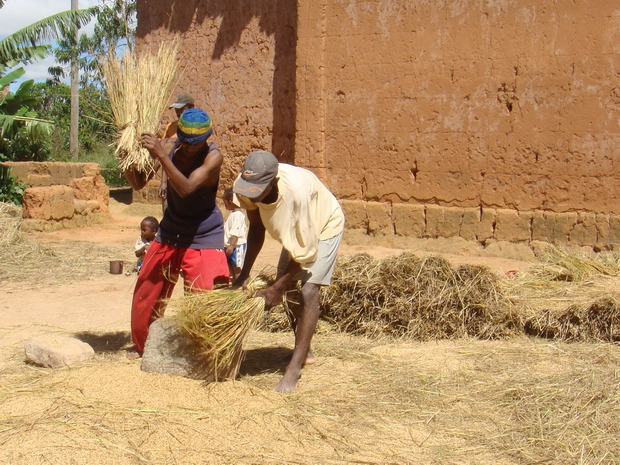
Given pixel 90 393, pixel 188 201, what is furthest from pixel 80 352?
pixel 188 201

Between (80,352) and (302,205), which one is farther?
(80,352)

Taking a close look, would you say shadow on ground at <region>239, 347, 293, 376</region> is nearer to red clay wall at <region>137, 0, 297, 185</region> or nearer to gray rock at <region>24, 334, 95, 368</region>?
gray rock at <region>24, 334, 95, 368</region>

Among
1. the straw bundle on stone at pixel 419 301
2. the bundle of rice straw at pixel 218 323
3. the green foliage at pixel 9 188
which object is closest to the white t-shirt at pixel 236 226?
the straw bundle on stone at pixel 419 301

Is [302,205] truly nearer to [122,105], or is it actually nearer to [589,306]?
[122,105]

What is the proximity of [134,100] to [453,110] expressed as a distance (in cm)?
511

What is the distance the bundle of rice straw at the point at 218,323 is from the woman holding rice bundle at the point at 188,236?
0.69 ft

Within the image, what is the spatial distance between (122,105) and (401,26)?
210 inches

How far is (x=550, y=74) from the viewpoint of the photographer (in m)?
7.94

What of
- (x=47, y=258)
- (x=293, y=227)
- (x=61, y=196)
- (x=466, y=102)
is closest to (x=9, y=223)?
(x=61, y=196)

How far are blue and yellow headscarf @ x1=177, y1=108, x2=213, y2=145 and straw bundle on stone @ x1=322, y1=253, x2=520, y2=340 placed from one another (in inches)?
68.9

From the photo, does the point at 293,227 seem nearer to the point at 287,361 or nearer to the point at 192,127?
the point at 192,127

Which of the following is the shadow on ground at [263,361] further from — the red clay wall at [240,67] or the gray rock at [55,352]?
the red clay wall at [240,67]

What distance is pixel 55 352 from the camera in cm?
406

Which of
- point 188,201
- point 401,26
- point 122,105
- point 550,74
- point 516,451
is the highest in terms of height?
point 401,26
